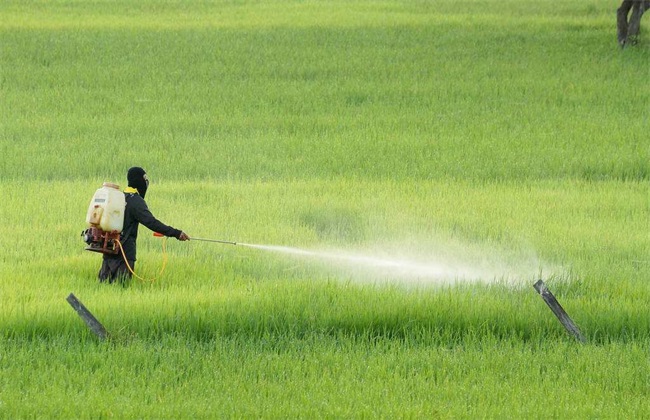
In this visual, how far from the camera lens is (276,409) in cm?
689

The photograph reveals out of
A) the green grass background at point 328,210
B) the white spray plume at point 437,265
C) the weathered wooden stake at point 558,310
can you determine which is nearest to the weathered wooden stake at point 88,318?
the green grass background at point 328,210

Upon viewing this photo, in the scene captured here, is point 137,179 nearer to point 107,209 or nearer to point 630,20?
point 107,209

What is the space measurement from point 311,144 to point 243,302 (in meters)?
9.10

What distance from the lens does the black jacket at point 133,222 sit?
364 inches

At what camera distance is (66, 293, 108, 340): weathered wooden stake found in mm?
7613

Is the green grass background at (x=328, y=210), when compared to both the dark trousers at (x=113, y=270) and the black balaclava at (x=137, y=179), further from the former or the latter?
the black balaclava at (x=137, y=179)

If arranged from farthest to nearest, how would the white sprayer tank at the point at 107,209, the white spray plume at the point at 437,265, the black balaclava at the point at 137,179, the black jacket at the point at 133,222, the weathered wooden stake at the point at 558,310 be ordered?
the white spray plume at the point at 437,265
the black balaclava at the point at 137,179
the black jacket at the point at 133,222
the white sprayer tank at the point at 107,209
the weathered wooden stake at the point at 558,310

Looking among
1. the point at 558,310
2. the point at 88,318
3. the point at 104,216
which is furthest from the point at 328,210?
the point at 88,318

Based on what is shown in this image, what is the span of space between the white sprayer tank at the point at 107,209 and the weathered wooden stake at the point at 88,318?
1224 millimetres

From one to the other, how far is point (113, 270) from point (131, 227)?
1.43ft

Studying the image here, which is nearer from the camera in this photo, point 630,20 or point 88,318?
point 88,318

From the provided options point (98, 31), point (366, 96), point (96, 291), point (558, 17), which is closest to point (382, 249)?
point (96, 291)

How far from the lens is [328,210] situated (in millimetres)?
13031

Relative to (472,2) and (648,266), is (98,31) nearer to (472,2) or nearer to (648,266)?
(472,2)
